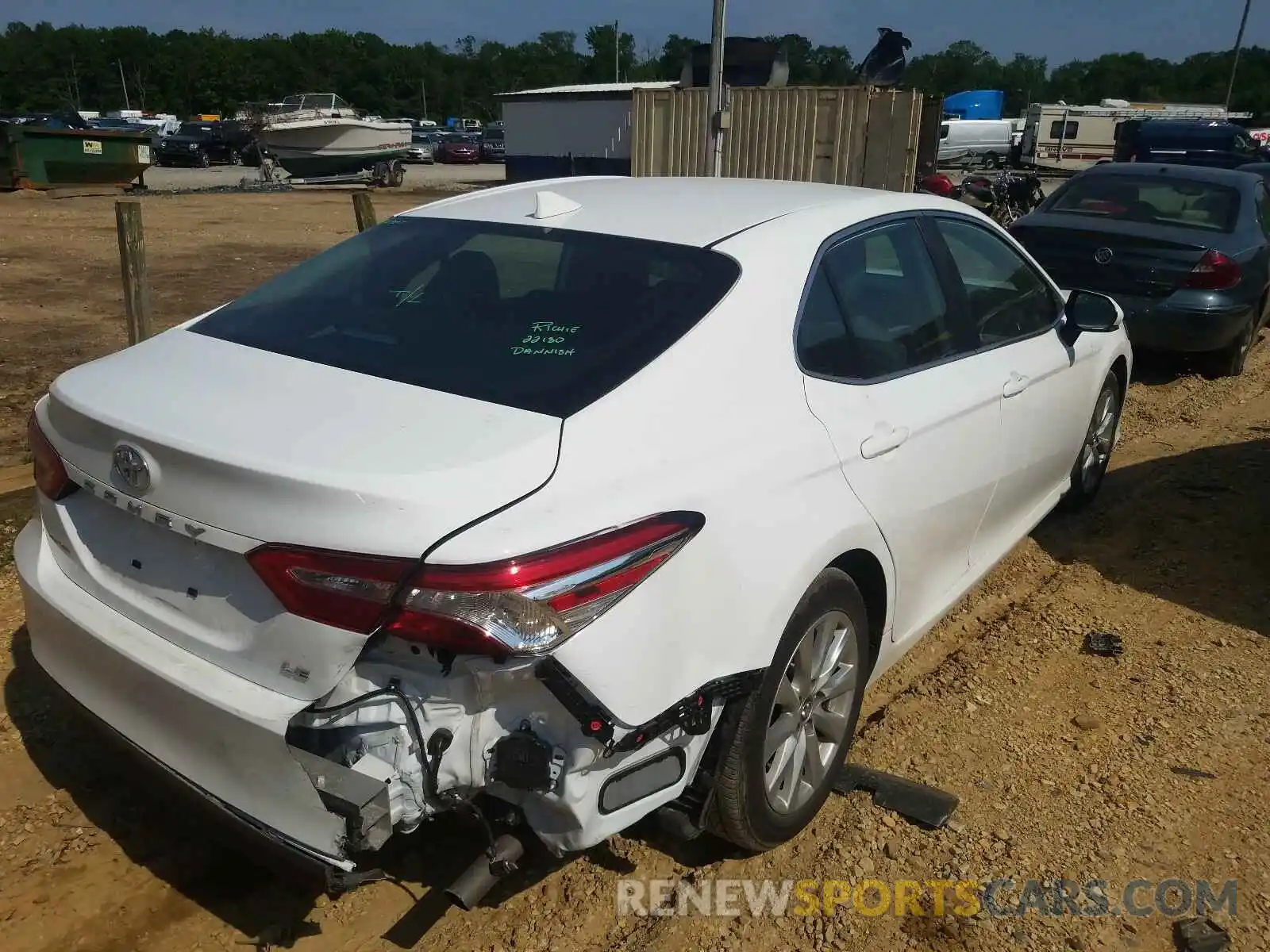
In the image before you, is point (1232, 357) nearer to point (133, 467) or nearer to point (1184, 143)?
point (133, 467)

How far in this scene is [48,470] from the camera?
2527 millimetres

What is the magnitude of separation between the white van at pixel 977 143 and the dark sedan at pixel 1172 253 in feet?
129

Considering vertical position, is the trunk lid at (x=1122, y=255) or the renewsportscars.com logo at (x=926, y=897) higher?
the trunk lid at (x=1122, y=255)

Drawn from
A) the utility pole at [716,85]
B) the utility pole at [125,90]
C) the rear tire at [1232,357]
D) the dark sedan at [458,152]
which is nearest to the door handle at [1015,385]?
the rear tire at [1232,357]

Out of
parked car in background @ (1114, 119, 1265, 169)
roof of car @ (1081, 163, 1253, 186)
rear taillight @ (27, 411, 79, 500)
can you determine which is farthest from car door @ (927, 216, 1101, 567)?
parked car in background @ (1114, 119, 1265, 169)

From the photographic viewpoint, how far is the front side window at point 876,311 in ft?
9.25

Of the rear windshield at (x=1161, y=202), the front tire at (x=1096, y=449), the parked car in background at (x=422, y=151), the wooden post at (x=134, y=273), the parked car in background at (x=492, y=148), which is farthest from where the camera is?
the parked car in background at (x=492, y=148)

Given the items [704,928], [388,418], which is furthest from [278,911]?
[388,418]

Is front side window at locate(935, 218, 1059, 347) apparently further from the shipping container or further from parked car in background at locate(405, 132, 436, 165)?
parked car in background at locate(405, 132, 436, 165)

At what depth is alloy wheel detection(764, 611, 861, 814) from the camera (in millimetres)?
2600

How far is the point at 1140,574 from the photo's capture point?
15.1 ft

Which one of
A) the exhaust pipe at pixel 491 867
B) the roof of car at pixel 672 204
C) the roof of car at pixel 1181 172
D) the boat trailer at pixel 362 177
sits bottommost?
the boat trailer at pixel 362 177

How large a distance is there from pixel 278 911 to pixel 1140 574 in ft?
12.5

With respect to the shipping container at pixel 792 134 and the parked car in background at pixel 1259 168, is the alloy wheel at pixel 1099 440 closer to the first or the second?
the parked car in background at pixel 1259 168
